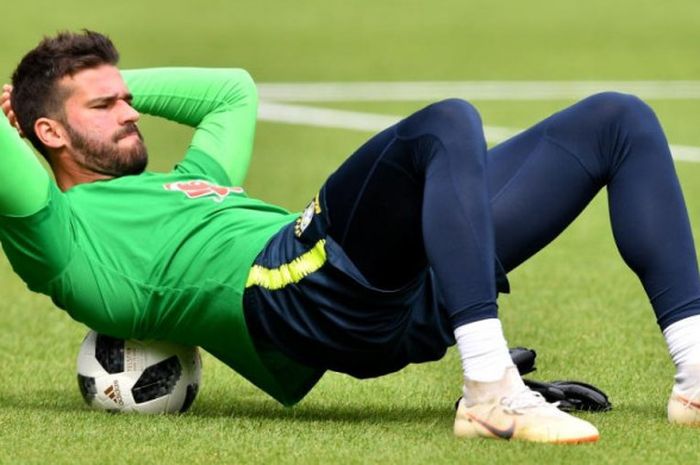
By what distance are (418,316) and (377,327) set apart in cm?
13

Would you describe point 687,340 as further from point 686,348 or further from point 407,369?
point 407,369

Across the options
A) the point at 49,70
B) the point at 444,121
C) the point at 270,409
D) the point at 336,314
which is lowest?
the point at 270,409

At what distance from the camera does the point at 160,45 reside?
19.3 m

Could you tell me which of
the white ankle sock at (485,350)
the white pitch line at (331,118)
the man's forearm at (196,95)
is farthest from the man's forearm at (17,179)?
the white pitch line at (331,118)

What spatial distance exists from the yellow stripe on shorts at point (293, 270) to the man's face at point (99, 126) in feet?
2.31

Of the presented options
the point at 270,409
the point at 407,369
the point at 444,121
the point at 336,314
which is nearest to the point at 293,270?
the point at 336,314

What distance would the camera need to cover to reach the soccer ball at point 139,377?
17.3ft

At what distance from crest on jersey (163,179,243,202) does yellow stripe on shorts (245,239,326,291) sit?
469mm

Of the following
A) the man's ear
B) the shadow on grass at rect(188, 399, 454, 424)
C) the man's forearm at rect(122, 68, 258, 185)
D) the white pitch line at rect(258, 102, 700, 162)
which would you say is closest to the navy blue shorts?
the shadow on grass at rect(188, 399, 454, 424)

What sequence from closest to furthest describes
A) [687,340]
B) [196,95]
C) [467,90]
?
1. [687,340]
2. [196,95]
3. [467,90]

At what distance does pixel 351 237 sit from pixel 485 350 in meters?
0.54

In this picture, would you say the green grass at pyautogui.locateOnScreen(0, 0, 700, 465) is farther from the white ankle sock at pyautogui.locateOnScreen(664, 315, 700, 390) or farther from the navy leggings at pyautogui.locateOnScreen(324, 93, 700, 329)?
the navy leggings at pyautogui.locateOnScreen(324, 93, 700, 329)

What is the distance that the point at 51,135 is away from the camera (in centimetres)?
539

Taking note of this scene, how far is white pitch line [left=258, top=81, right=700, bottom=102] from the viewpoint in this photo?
16.0 metres
